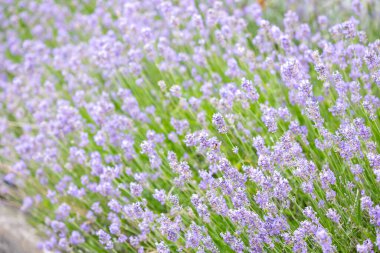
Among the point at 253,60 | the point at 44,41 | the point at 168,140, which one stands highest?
the point at 44,41

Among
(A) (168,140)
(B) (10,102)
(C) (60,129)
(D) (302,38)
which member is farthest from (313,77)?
(B) (10,102)

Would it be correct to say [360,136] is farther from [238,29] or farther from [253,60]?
[238,29]

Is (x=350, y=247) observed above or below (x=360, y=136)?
below

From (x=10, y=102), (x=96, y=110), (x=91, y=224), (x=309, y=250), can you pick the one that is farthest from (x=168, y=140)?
(x=10, y=102)

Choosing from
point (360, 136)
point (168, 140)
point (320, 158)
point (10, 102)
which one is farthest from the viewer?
point (10, 102)

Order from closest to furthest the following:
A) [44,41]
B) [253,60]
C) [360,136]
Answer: [360,136]
[253,60]
[44,41]

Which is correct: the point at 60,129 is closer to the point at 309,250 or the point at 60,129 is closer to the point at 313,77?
the point at 313,77

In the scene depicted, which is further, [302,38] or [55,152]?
[55,152]
